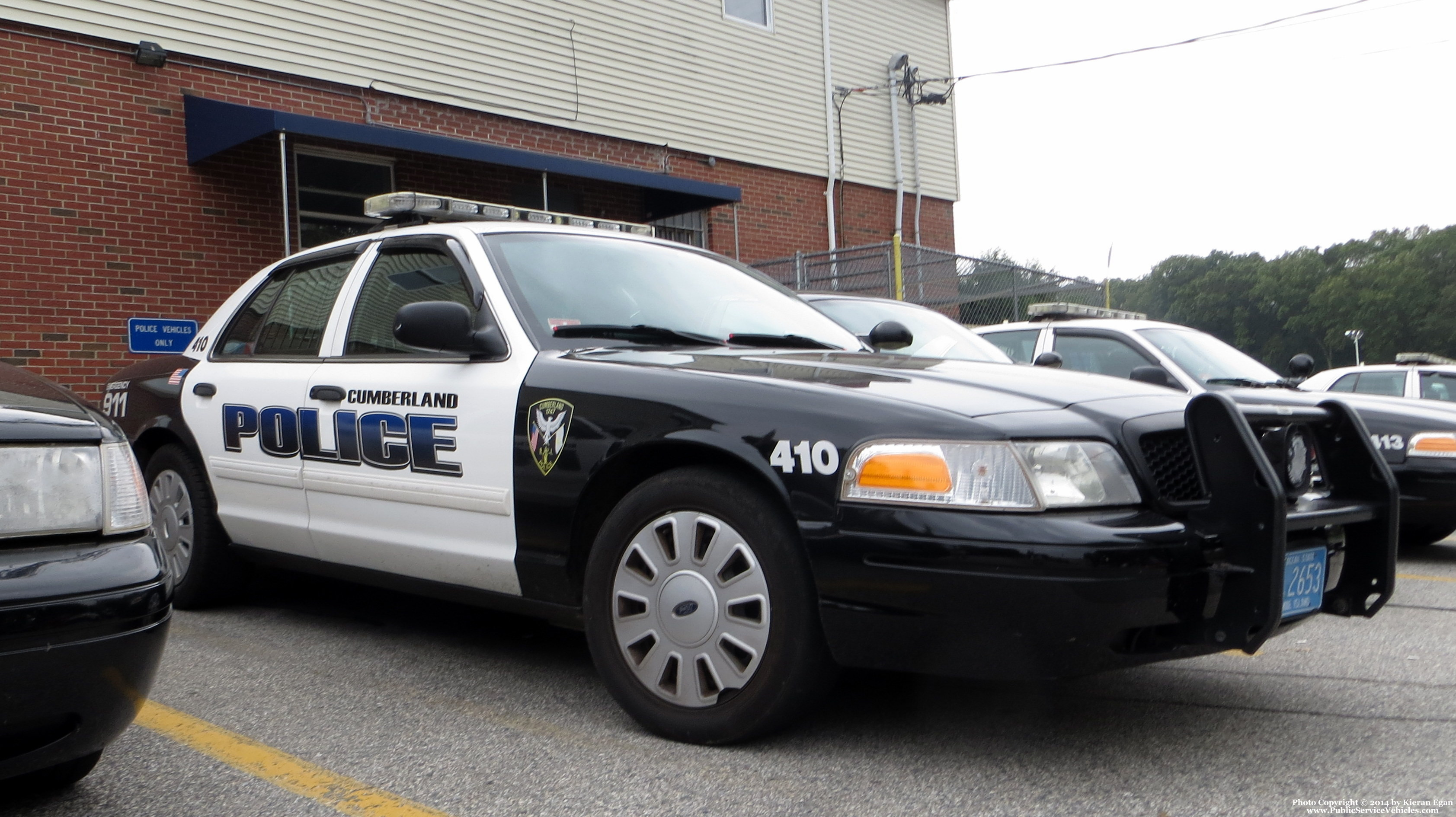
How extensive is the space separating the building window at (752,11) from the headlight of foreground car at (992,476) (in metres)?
13.0

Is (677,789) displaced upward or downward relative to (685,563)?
downward

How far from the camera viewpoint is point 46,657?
7.29 ft

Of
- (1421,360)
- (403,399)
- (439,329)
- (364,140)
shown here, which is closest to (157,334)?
(364,140)

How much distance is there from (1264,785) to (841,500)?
117 centimetres

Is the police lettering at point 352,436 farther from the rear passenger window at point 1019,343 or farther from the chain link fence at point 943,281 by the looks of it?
the chain link fence at point 943,281

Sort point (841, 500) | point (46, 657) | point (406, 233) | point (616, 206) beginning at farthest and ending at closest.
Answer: point (616, 206) → point (406, 233) → point (841, 500) → point (46, 657)

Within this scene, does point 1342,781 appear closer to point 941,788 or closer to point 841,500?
point 941,788

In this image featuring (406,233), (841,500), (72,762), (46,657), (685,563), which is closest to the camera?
(46,657)

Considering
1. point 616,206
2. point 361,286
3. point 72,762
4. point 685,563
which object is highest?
point 616,206

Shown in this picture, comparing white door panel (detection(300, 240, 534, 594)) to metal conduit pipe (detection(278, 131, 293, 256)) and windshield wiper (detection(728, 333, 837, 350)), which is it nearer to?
windshield wiper (detection(728, 333, 837, 350))

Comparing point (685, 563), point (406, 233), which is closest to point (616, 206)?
point (406, 233)

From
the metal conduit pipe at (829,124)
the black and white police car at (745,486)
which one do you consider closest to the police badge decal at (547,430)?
the black and white police car at (745,486)

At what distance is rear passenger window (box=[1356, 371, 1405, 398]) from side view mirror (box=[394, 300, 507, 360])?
8.72 meters

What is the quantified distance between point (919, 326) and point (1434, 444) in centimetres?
284
